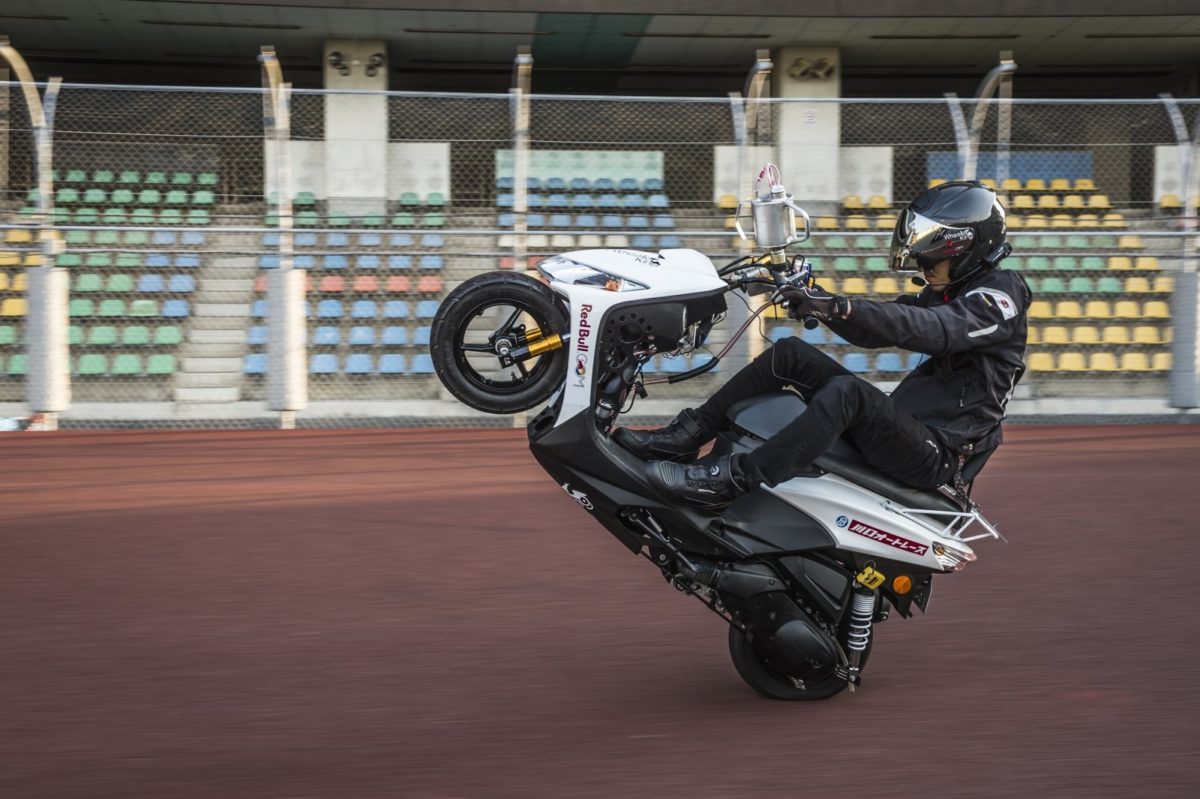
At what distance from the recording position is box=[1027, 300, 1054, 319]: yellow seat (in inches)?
469

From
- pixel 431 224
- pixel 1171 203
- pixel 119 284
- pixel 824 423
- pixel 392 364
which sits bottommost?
pixel 824 423

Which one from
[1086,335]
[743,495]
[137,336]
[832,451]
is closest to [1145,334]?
[1086,335]

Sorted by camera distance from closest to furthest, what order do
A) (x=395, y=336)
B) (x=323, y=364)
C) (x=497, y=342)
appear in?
(x=497, y=342), (x=395, y=336), (x=323, y=364)

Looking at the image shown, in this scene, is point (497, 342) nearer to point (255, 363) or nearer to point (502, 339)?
point (502, 339)

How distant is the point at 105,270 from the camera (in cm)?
1143

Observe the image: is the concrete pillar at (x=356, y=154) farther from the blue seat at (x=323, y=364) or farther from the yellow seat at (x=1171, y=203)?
Answer: the yellow seat at (x=1171, y=203)

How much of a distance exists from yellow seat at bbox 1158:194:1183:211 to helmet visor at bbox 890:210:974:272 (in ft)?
28.6

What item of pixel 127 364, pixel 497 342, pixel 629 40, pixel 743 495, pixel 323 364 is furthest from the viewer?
pixel 629 40

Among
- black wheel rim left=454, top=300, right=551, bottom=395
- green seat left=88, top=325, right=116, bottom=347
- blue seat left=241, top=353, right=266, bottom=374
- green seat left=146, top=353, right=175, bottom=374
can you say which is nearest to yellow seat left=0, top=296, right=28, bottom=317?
green seat left=88, top=325, right=116, bottom=347

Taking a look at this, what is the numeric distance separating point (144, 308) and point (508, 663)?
26.9ft

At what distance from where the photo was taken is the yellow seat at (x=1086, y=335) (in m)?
11.8

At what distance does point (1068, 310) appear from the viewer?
39.0 feet

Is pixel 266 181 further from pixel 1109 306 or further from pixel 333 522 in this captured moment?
pixel 1109 306

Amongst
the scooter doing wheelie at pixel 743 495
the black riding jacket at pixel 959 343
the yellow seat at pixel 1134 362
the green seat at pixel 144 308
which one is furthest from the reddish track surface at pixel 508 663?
the yellow seat at pixel 1134 362
